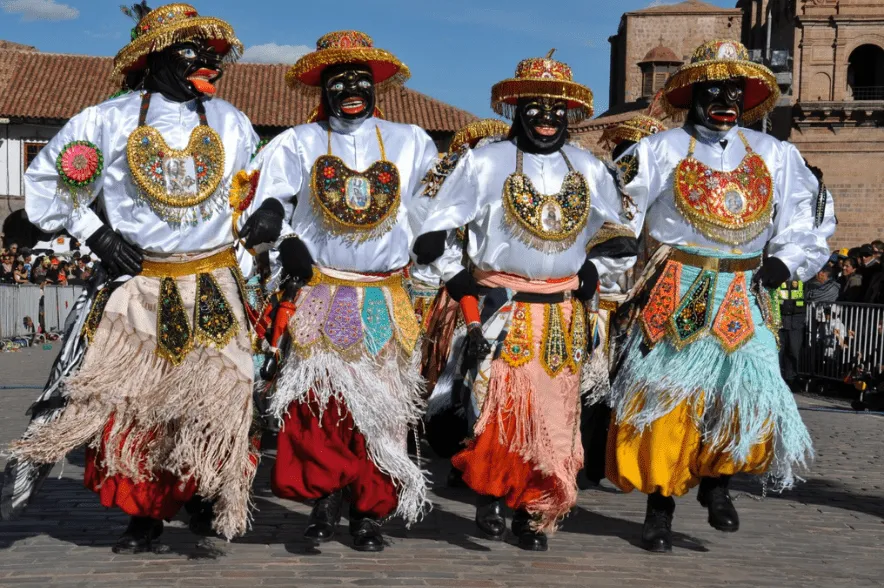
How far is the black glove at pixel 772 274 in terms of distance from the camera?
6.03 metres

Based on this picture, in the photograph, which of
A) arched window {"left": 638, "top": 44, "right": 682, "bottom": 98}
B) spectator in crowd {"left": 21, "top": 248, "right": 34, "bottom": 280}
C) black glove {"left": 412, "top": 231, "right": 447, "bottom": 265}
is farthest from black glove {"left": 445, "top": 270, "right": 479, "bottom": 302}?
arched window {"left": 638, "top": 44, "right": 682, "bottom": 98}

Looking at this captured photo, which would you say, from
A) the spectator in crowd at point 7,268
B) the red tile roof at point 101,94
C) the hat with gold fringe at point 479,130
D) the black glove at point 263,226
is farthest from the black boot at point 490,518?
the red tile roof at point 101,94

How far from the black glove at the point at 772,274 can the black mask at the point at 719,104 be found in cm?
70

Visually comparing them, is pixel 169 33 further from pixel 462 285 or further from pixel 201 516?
pixel 201 516

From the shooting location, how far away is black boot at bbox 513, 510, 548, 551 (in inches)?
226

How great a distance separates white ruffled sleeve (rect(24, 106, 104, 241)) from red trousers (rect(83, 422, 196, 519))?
2.94ft

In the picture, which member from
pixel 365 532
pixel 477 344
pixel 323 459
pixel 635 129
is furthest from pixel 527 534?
pixel 635 129

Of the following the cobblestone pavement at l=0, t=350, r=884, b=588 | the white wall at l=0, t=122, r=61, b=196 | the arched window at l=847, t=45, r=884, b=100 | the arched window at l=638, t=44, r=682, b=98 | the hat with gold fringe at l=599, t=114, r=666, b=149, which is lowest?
the cobblestone pavement at l=0, t=350, r=884, b=588

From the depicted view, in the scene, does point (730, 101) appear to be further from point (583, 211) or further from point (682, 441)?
point (682, 441)

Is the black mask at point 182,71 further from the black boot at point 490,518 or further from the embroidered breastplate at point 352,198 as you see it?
the black boot at point 490,518

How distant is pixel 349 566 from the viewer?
5312mm

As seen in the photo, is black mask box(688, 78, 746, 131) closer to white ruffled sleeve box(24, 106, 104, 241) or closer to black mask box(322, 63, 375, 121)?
black mask box(322, 63, 375, 121)

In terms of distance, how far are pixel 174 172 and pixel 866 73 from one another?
45.7 meters

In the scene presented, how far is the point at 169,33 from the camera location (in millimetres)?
5449
